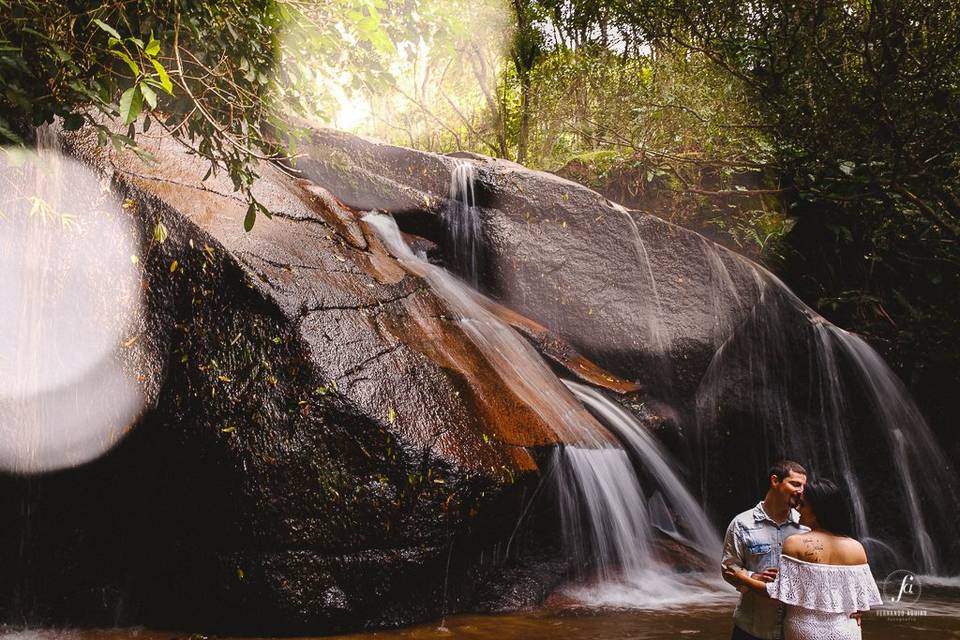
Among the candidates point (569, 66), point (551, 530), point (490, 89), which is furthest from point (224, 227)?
point (490, 89)

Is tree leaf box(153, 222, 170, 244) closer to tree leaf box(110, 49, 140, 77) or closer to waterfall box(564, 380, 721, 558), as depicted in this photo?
tree leaf box(110, 49, 140, 77)

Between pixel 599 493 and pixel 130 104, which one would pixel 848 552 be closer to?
pixel 599 493

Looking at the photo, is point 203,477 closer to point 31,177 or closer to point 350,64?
point 31,177

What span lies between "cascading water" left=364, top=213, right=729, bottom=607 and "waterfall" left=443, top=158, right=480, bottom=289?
1.47 m

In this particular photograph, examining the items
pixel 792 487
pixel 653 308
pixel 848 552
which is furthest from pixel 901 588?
pixel 848 552

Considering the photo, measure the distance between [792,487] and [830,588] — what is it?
0.65 metres

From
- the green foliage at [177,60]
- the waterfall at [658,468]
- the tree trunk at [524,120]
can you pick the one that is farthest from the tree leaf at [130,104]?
the tree trunk at [524,120]

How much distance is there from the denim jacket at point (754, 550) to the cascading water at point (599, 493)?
2106 millimetres

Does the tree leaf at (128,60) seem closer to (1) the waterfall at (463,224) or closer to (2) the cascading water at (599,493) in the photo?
(2) the cascading water at (599,493)

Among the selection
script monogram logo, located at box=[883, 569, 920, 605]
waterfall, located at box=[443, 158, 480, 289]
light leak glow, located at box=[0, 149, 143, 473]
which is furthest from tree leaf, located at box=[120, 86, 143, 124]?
script monogram logo, located at box=[883, 569, 920, 605]

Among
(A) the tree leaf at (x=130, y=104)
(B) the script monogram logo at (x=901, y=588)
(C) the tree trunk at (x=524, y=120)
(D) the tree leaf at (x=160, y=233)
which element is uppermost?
(C) the tree trunk at (x=524, y=120)

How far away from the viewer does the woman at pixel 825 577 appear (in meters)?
2.88

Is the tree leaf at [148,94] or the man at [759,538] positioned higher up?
the tree leaf at [148,94]

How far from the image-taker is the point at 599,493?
19.7 feet
